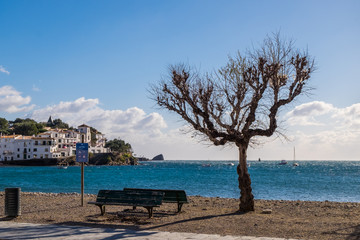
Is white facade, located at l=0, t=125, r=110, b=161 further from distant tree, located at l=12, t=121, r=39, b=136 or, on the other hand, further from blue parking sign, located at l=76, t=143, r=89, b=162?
blue parking sign, located at l=76, t=143, r=89, b=162

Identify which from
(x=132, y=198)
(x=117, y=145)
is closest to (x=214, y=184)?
(x=132, y=198)

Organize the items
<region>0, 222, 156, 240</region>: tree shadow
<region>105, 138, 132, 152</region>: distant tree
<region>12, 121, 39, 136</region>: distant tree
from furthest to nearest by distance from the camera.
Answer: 1. <region>105, 138, 132, 152</region>: distant tree
2. <region>12, 121, 39, 136</region>: distant tree
3. <region>0, 222, 156, 240</region>: tree shadow

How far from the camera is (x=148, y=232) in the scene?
33.8ft

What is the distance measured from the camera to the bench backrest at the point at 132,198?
1251 centimetres

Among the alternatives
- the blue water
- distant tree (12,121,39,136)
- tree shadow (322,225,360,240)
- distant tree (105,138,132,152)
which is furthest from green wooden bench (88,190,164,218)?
distant tree (105,138,132,152)

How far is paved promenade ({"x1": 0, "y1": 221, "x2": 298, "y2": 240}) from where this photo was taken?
9.51 metres

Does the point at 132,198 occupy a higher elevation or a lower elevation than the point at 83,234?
higher

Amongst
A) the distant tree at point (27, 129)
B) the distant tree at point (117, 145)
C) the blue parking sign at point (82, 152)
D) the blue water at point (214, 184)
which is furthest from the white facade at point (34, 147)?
the blue parking sign at point (82, 152)

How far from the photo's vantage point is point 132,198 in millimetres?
12891

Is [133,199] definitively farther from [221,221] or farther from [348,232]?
[348,232]

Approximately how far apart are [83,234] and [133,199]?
3128 mm

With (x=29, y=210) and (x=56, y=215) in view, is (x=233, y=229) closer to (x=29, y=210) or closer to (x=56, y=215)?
(x=56, y=215)

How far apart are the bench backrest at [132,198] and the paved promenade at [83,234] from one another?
6.66ft

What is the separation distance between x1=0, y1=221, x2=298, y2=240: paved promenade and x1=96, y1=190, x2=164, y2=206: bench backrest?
2.03m
